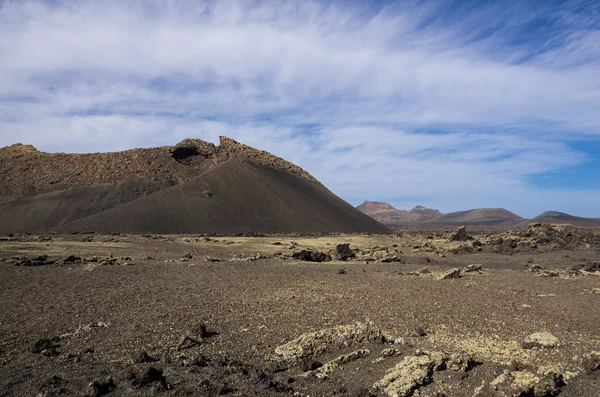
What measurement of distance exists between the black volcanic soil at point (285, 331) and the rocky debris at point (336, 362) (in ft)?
0.07

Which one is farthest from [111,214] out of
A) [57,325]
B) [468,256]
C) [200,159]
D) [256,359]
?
[256,359]

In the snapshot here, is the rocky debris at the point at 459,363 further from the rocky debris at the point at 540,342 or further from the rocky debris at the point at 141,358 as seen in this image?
the rocky debris at the point at 141,358

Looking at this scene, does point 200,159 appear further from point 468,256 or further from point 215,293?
point 215,293

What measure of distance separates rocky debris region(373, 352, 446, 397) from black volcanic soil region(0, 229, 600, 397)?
0.08 ft

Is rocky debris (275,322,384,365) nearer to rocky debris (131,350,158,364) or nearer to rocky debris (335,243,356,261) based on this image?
rocky debris (131,350,158,364)

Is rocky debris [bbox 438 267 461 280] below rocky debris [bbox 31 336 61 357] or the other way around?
the other way around

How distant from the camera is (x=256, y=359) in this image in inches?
271

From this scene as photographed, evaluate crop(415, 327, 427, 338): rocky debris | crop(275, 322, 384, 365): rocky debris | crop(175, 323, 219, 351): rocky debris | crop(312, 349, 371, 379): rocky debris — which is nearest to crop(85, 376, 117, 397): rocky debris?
crop(175, 323, 219, 351): rocky debris

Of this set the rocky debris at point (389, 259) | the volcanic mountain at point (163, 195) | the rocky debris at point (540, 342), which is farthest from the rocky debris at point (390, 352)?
the volcanic mountain at point (163, 195)

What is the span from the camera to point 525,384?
5.25m

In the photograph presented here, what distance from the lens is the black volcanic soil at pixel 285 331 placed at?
5551mm

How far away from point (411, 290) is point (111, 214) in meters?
39.5

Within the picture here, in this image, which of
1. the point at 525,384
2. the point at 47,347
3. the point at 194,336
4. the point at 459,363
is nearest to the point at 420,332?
the point at 459,363

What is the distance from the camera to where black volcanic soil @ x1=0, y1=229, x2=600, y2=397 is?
555 cm
